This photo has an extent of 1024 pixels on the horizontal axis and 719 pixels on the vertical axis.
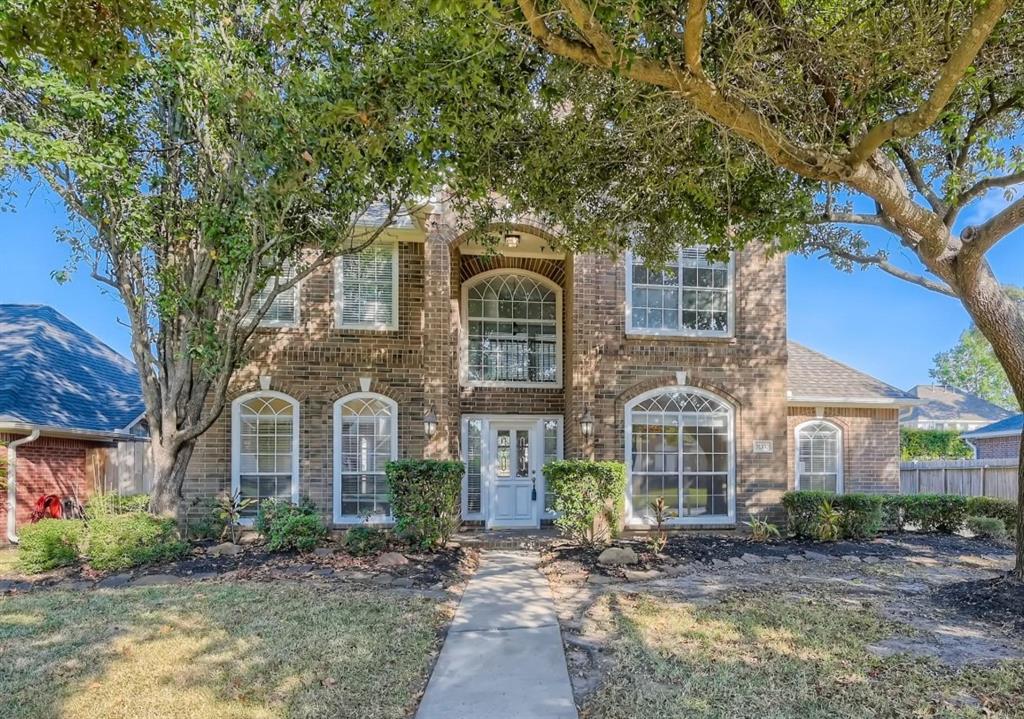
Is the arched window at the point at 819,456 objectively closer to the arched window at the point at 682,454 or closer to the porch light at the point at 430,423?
the arched window at the point at 682,454

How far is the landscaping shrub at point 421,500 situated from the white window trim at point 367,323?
316 centimetres

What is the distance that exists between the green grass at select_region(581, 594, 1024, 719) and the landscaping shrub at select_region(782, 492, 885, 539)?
497cm

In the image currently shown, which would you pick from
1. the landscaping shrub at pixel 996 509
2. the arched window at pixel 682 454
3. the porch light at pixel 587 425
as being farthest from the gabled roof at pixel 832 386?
the porch light at pixel 587 425

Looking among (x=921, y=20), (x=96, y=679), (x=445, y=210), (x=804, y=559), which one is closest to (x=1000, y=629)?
(x=804, y=559)

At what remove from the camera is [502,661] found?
502cm

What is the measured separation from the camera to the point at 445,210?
11.2 metres

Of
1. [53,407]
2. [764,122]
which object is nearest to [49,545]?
[53,407]

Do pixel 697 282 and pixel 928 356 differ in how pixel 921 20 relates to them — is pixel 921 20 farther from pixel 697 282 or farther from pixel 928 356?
pixel 928 356

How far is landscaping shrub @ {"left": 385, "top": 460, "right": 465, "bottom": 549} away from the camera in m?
9.15

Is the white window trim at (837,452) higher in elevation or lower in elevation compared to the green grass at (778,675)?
higher

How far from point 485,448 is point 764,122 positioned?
8443 millimetres

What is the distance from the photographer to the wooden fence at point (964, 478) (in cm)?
1392

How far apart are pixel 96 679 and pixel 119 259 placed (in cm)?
647

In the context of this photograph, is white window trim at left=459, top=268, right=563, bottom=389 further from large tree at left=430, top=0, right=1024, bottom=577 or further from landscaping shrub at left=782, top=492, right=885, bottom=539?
landscaping shrub at left=782, top=492, right=885, bottom=539
